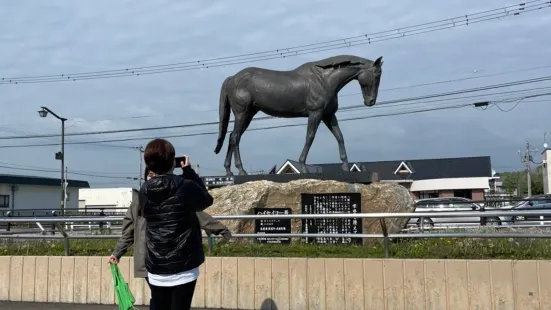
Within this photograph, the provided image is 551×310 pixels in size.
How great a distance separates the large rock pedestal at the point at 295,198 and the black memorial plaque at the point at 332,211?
16cm

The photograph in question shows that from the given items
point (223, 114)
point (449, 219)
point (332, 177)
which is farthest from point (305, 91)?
point (449, 219)

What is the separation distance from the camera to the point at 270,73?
11.7 meters

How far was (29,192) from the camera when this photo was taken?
175ft

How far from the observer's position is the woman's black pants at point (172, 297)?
4152 mm

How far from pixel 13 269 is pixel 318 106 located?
6080 millimetres

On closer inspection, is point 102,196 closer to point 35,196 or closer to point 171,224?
point 35,196

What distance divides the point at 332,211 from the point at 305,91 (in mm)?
2511

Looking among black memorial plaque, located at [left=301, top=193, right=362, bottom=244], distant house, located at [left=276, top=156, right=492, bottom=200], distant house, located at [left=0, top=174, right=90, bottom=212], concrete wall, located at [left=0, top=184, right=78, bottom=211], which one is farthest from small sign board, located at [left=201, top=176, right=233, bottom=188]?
concrete wall, located at [left=0, top=184, right=78, bottom=211]

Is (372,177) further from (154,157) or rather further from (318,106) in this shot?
(154,157)

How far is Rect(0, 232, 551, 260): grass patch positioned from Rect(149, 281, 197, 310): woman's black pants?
4.31 meters

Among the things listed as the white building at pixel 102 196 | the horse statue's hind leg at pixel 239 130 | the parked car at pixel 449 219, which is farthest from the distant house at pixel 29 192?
the horse statue's hind leg at pixel 239 130

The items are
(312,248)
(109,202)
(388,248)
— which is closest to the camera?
(388,248)

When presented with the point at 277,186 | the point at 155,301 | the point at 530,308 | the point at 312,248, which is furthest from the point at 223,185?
the point at 155,301

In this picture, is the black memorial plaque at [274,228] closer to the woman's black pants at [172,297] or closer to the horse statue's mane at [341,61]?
the horse statue's mane at [341,61]
